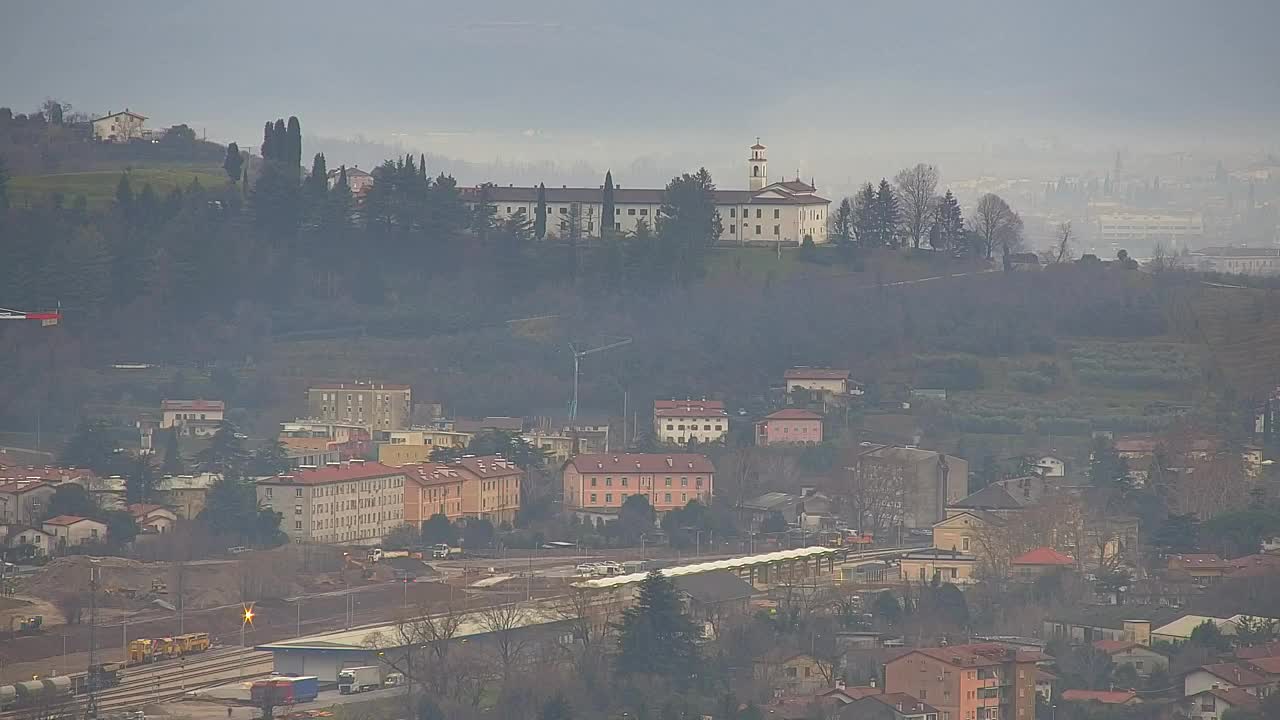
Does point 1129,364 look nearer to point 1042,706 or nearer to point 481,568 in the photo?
point 481,568

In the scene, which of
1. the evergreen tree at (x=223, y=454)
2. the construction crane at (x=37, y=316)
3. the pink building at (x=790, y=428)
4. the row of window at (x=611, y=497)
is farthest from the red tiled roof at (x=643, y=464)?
the construction crane at (x=37, y=316)

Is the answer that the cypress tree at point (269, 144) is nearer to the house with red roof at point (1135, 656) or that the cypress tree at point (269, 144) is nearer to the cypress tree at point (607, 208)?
the cypress tree at point (607, 208)

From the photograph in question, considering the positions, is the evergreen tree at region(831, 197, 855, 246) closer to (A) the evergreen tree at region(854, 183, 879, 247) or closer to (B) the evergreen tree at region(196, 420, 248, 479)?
(A) the evergreen tree at region(854, 183, 879, 247)

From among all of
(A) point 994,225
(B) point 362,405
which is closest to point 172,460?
(B) point 362,405

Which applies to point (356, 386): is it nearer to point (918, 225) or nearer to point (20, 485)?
point (20, 485)

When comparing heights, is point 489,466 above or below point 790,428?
below

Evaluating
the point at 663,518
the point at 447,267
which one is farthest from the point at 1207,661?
the point at 447,267
